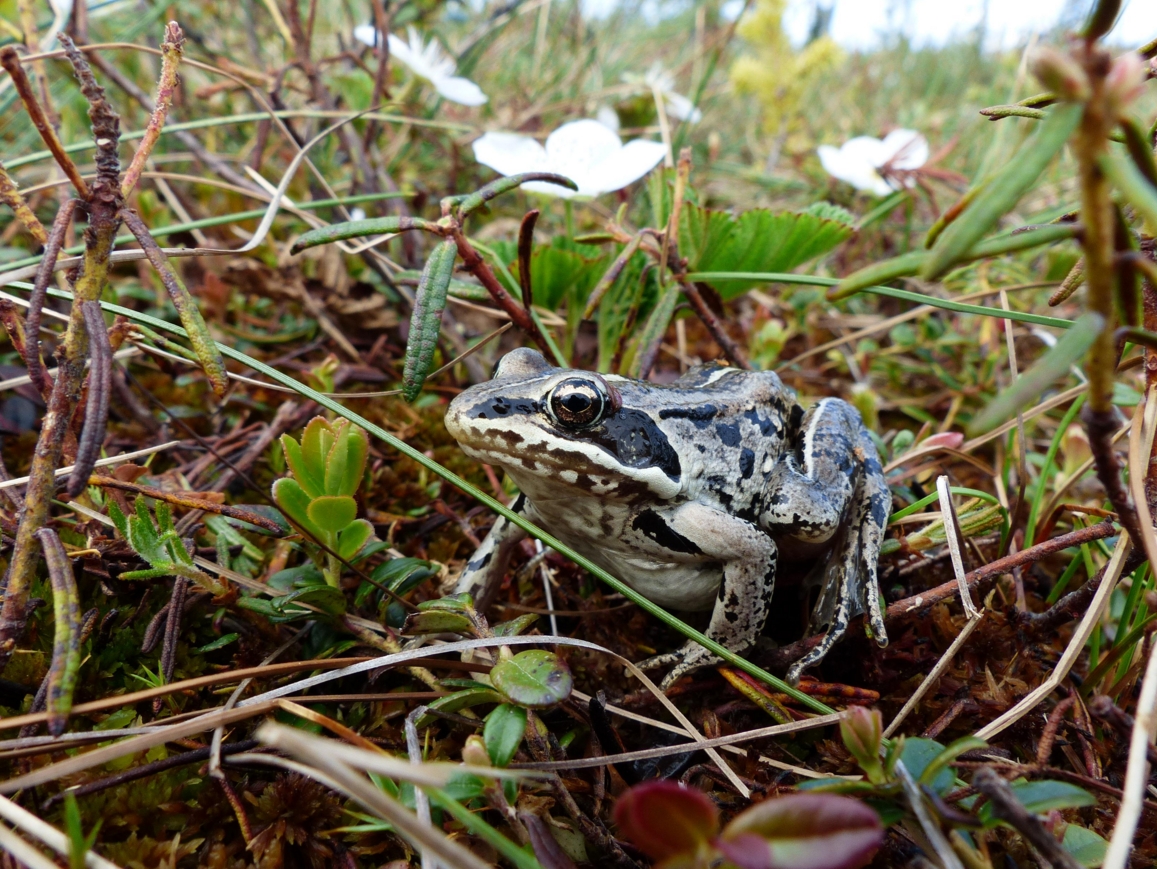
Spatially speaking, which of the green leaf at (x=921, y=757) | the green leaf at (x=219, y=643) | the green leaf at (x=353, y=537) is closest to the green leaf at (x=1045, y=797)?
the green leaf at (x=921, y=757)

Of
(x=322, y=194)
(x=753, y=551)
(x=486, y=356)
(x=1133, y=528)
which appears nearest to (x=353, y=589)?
(x=753, y=551)

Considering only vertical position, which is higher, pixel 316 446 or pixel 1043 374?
pixel 1043 374

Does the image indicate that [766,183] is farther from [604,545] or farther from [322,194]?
[604,545]

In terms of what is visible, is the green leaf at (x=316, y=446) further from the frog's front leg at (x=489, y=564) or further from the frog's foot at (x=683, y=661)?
the frog's foot at (x=683, y=661)

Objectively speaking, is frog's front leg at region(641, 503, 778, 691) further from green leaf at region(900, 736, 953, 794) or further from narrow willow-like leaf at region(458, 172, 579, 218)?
narrow willow-like leaf at region(458, 172, 579, 218)

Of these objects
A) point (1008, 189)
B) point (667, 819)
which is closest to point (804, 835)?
point (667, 819)

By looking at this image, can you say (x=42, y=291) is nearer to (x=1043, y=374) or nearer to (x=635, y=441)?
(x=635, y=441)
